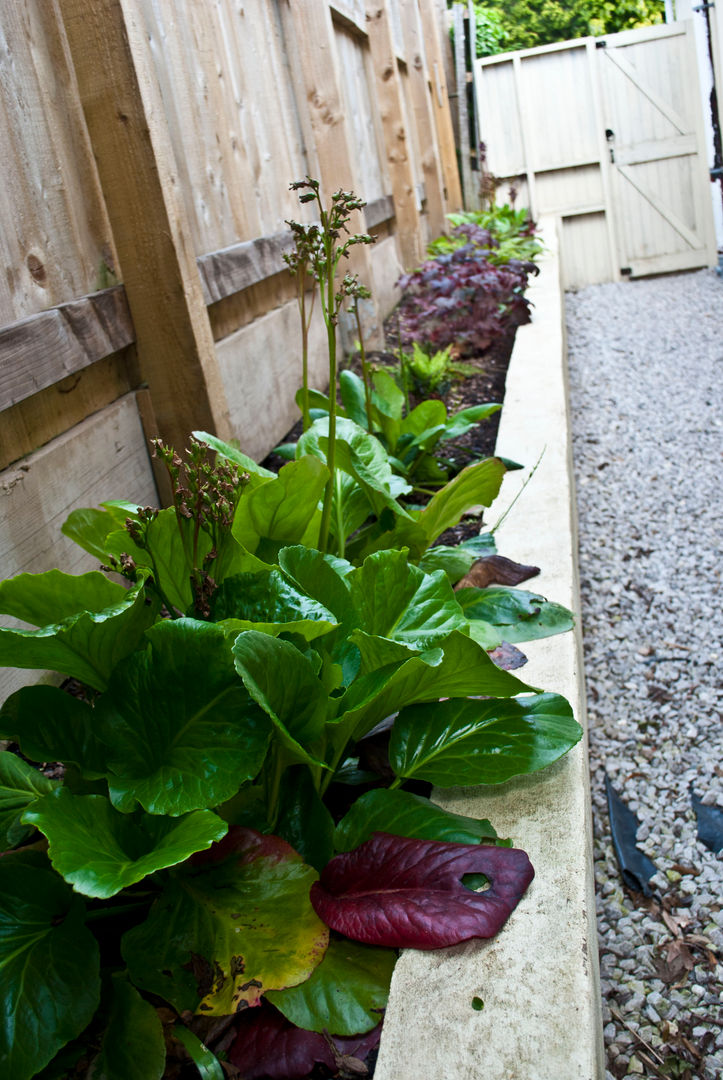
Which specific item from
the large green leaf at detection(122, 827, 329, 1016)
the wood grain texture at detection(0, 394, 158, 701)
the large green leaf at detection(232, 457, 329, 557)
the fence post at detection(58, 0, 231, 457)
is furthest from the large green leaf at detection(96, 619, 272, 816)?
the fence post at detection(58, 0, 231, 457)

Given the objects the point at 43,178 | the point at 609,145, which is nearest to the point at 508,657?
the point at 43,178

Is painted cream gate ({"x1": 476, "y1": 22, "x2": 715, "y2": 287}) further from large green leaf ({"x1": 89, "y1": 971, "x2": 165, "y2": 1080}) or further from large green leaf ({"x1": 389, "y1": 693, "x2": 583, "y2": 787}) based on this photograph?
large green leaf ({"x1": 89, "y1": 971, "x2": 165, "y2": 1080})

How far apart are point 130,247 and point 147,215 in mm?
82

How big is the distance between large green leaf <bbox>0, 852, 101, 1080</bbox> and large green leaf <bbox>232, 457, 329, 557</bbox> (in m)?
0.60

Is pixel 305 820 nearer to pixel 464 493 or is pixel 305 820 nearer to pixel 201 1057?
pixel 201 1057

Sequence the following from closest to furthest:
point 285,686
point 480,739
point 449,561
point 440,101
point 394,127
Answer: point 285,686 → point 480,739 → point 449,561 → point 394,127 → point 440,101

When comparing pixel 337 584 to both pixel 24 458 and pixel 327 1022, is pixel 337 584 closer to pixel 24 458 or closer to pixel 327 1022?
pixel 327 1022

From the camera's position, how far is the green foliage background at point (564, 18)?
13.5m

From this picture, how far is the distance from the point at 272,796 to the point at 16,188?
1.21 m

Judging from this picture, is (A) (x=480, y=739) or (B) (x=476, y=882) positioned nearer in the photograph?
A: (B) (x=476, y=882)

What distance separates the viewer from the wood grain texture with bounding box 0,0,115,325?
5.24 ft

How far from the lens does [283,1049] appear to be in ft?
3.09

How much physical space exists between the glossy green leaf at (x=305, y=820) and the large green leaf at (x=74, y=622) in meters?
0.29

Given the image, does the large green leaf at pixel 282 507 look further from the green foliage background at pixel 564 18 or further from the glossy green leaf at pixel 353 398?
the green foliage background at pixel 564 18
